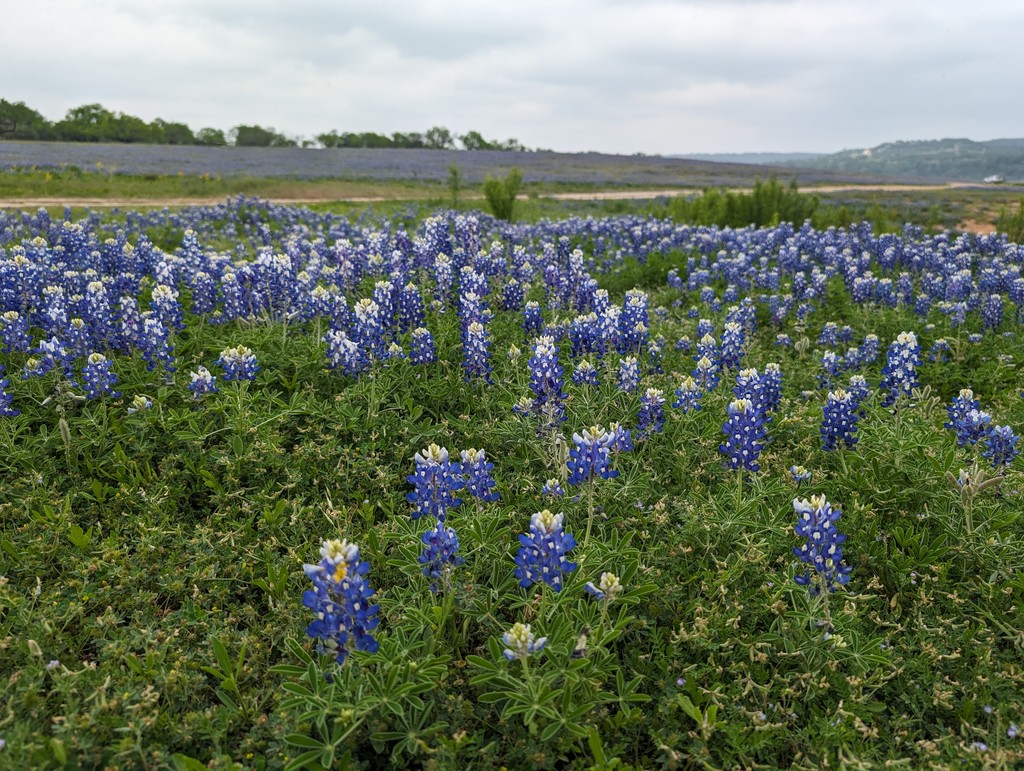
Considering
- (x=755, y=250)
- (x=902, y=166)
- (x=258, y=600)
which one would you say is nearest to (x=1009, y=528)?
(x=258, y=600)

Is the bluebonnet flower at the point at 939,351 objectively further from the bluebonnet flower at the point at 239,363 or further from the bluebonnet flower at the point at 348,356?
the bluebonnet flower at the point at 239,363

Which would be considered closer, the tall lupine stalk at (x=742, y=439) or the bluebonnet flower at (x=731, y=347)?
the tall lupine stalk at (x=742, y=439)

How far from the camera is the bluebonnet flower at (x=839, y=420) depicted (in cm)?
418

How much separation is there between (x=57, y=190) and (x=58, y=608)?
2577 cm

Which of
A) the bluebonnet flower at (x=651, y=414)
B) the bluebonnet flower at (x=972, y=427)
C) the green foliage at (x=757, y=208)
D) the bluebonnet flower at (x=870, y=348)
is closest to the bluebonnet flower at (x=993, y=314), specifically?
the bluebonnet flower at (x=870, y=348)

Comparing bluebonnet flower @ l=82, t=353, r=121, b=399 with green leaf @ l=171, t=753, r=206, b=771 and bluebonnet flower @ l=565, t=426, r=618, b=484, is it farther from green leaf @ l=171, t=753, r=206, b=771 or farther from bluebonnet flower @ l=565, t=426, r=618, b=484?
bluebonnet flower @ l=565, t=426, r=618, b=484

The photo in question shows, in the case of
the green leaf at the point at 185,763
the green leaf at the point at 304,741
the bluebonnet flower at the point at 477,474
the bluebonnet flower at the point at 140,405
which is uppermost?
the bluebonnet flower at the point at 140,405

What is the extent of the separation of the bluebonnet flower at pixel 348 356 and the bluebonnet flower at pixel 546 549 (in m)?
2.50

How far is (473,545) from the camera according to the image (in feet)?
11.1

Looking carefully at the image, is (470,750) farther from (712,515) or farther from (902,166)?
(902,166)

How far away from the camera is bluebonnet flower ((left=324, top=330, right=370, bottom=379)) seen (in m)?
4.82

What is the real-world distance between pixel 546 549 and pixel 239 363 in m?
2.73

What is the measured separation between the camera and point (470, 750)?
8.61 feet

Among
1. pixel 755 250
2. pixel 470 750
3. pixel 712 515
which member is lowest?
pixel 470 750
